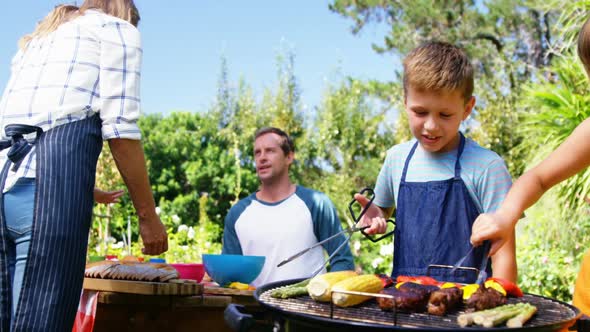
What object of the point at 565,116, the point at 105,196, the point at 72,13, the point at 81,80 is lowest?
the point at 105,196

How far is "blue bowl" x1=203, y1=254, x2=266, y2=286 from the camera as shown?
3.14 metres

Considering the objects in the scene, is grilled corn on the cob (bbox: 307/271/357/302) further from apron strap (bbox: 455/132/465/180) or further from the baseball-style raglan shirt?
the baseball-style raglan shirt

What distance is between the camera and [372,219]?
2379 mm

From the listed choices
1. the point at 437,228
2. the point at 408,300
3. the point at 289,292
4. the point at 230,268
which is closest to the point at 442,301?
the point at 408,300

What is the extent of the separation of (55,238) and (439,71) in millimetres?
1373

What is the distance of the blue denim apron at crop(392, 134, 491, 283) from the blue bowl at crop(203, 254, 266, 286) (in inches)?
38.2

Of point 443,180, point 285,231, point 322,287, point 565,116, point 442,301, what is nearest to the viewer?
point 442,301

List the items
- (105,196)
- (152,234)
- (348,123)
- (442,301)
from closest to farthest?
(442,301) → (152,234) → (105,196) → (348,123)

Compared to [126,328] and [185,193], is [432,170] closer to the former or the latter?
[126,328]

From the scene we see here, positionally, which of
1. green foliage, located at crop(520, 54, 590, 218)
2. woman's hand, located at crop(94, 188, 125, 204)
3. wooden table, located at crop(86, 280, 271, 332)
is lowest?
wooden table, located at crop(86, 280, 271, 332)

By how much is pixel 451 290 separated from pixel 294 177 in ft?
40.5

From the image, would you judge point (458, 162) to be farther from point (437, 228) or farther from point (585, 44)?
point (585, 44)

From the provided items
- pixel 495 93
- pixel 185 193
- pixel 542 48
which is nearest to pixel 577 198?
pixel 495 93

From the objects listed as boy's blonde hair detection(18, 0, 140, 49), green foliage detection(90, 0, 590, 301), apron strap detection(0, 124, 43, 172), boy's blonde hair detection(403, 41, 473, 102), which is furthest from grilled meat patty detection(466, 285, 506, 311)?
green foliage detection(90, 0, 590, 301)
